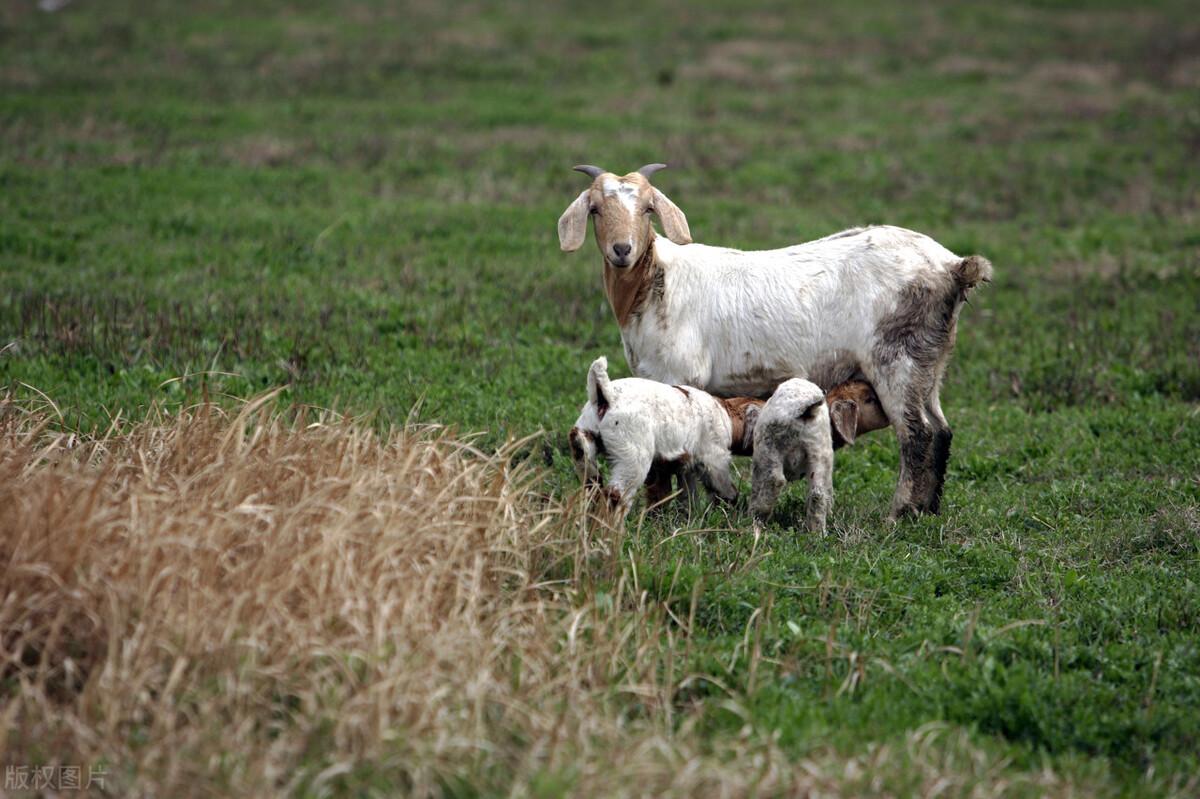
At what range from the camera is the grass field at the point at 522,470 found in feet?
16.0

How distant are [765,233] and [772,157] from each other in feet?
12.0

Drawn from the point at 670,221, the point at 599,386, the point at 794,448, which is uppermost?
the point at 670,221

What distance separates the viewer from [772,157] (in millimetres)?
16953

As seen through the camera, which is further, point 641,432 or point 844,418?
point 844,418

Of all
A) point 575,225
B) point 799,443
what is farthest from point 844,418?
point 575,225

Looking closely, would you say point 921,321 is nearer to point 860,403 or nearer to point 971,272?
point 971,272

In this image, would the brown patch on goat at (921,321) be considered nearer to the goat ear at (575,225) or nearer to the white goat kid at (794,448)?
the white goat kid at (794,448)

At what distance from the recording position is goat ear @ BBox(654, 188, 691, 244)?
303 inches

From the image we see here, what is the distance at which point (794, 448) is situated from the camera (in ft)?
23.3

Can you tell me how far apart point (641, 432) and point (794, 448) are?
0.84 m

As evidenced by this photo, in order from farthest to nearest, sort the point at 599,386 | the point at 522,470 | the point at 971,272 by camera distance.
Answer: the point at 522,470 < the point at 971,272 < the point at 599,386

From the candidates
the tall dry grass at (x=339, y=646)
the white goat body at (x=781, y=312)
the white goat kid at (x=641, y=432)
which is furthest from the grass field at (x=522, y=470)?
the white goat body at (x=781, y=312)

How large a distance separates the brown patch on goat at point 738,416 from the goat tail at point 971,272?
4.21ft

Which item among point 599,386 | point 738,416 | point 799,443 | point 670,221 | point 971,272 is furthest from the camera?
point 670,221
